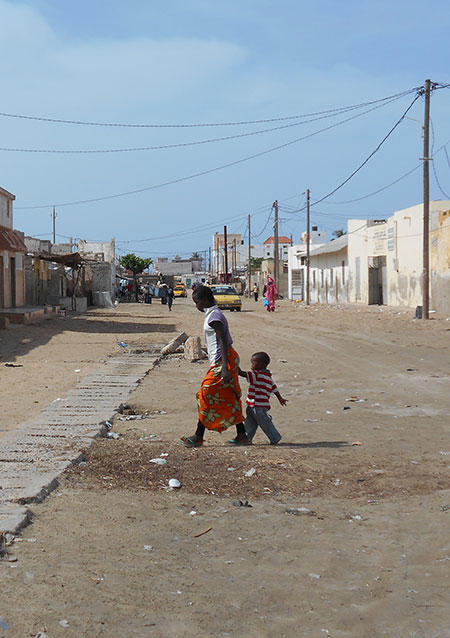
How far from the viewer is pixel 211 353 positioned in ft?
23.9

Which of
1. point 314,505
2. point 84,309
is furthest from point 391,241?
point 314,505

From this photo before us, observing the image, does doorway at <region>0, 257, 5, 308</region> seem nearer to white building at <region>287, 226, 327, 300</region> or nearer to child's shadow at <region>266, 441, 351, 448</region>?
child's shadow at <region>266, 441, 351, 448</region>

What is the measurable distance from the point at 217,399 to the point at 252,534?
238 centimetres

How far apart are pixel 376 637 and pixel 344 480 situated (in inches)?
109

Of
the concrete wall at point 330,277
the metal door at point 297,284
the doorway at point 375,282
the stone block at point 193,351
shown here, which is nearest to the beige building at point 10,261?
the stone block at point 193,351

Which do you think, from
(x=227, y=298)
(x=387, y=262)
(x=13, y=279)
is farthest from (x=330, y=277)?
(x=13, y=279)

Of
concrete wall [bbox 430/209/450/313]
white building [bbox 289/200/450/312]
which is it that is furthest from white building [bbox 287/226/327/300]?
concrete wall [bbox 430/209/450/313]

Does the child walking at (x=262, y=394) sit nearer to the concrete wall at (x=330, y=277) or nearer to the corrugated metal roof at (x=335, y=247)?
the concrete wall at (x=330, y=277)

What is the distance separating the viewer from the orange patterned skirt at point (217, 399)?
7160 millimetres

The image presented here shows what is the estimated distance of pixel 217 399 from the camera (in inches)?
283

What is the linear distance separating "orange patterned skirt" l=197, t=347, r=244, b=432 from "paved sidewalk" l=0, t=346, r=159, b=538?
3.90ft

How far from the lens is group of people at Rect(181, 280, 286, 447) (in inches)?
282

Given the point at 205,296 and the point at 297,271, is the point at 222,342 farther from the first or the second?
the point at 297,271

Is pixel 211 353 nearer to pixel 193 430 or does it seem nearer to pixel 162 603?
pixel 193 430
